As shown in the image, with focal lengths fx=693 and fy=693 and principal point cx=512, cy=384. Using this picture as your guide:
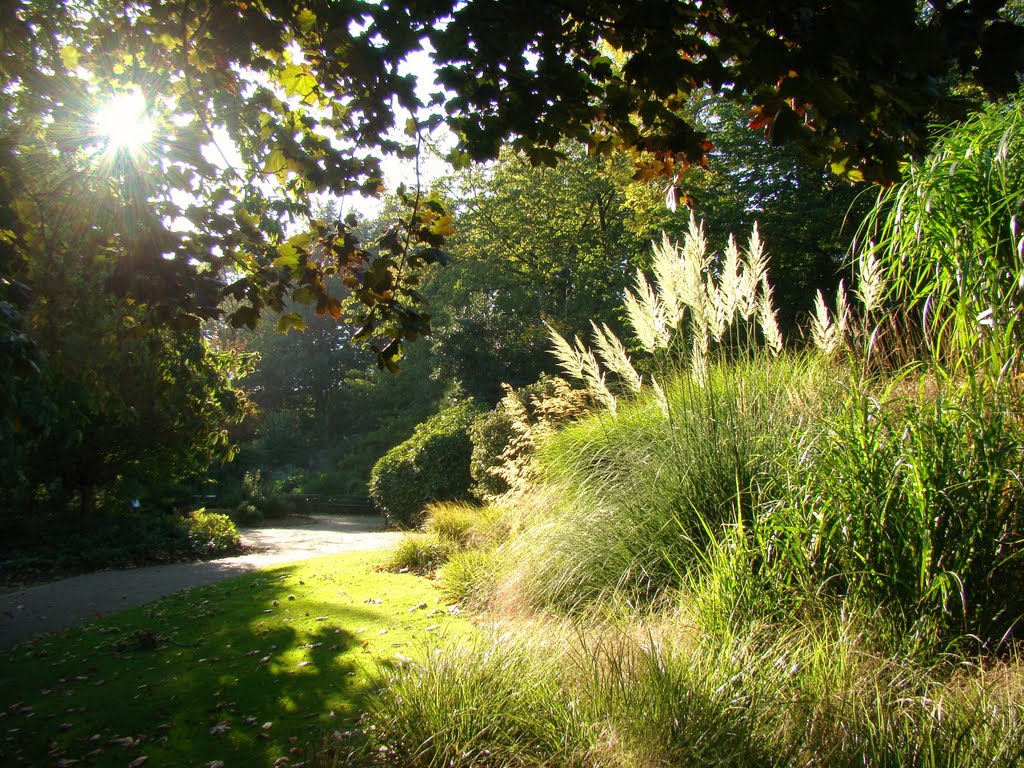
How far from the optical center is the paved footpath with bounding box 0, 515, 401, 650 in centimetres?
739

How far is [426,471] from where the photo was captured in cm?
1591

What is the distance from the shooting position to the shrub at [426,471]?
51.2 ft

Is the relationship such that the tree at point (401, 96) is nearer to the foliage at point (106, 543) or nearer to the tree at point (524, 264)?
the foliage at point (106, 543)

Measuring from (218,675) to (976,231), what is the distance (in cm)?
534

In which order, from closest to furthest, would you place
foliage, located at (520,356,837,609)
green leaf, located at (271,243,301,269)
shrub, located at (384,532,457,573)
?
green leaf, located at (271,243,301,269)
foliage, located at (520,356,837,609)
shrub, located at (384,532,457,573)

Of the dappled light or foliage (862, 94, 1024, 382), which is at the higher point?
the dappled light

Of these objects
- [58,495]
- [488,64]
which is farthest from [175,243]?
[58,495]

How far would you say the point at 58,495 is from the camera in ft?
47.3

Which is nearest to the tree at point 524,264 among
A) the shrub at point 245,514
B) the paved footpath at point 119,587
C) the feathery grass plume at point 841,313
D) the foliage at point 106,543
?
the shrub at point 245,514

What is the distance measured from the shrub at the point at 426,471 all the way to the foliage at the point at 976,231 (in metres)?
11.9

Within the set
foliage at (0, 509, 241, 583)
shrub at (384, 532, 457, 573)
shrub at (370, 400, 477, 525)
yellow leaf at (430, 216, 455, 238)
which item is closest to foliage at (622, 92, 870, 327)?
shrub at (370, 400, 477, 525)

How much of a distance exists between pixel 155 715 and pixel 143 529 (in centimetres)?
969

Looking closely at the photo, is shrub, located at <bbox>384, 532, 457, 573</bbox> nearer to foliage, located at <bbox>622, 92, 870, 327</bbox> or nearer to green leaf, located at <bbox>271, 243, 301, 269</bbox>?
green leaf, located at <bbox>271, 243, 301, 269</bbox>

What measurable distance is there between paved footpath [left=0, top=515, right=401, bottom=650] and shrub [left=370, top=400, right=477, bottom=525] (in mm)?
1028
